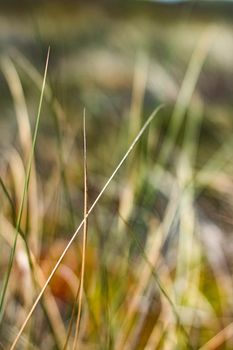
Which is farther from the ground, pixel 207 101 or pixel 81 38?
pixel 207 101

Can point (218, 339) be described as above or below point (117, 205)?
above

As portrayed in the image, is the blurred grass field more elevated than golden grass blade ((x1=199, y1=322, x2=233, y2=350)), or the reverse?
golden grass blade ((x1=199, y1=322, x2=233, y2=350))

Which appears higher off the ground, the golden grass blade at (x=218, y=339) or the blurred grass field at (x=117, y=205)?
the golden grass blade at (x=218, y=339)

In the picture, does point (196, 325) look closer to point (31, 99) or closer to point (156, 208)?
point (156, 208)

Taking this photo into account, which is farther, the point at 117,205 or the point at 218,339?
the point at 117,205

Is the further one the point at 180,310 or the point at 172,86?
the point at 172,86

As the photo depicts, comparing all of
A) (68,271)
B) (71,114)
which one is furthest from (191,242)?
(71,114)

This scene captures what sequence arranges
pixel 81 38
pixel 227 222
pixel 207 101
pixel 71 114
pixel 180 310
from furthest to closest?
pixel 81 38, pixel 207 101, pixel 71 114, pixel 227 222, pixel 180 310

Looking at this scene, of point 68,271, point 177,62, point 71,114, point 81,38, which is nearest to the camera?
point 68,271
